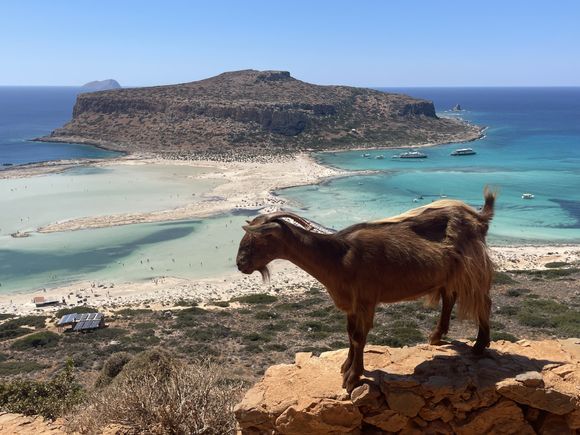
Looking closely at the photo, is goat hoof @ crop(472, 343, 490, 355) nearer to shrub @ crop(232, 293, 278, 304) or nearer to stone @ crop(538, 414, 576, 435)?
stone @ crop(538, 414, 576, 435)

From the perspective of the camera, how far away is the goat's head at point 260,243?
5.00m

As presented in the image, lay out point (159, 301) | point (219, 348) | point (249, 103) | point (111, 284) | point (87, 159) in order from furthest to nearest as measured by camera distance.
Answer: point (249, 103)
point (87, 159)
point (111, 284)
point (159, 301)
point (219, 348)

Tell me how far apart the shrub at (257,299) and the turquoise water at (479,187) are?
10.4 metres

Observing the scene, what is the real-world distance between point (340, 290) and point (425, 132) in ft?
304

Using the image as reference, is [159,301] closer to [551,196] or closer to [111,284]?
[111,284]

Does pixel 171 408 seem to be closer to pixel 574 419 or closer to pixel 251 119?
pixel 574 419

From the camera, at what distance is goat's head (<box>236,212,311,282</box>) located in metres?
5.00

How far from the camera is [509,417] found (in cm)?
503

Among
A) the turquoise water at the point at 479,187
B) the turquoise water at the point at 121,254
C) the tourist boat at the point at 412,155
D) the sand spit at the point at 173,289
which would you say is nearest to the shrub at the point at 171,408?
the sand spit at the point at 173,289

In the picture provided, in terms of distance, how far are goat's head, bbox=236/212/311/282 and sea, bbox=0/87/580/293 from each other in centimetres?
2428

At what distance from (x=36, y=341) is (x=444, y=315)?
55.3 ft

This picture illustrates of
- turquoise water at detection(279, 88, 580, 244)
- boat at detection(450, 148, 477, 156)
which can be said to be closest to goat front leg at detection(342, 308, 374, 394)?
turquoise water at detection(279, 88, 580, 244)

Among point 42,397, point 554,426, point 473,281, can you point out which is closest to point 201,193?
point 42,397

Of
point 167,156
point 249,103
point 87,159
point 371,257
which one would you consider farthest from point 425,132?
point 371,257
